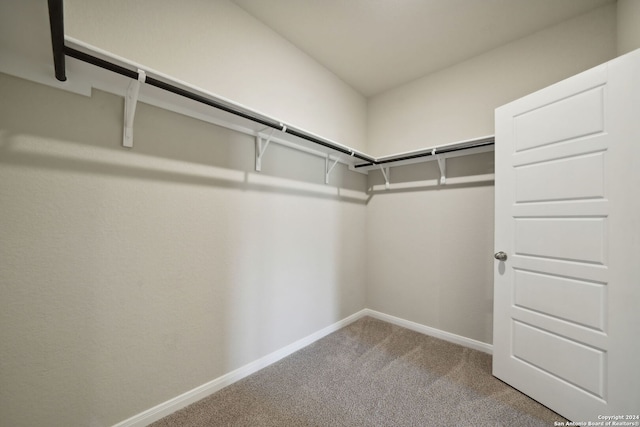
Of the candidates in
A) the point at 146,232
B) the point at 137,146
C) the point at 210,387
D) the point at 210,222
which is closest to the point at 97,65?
the point at 137,146

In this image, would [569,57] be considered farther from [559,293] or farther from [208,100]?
[208,100]

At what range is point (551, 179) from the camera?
4.98ft

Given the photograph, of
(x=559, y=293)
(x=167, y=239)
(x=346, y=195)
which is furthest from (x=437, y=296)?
(x=167, y=239)

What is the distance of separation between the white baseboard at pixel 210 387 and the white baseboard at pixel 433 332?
80 cm

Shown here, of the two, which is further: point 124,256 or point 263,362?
point 263,362

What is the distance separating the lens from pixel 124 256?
50.0 inches

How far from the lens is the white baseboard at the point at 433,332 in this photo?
212cm

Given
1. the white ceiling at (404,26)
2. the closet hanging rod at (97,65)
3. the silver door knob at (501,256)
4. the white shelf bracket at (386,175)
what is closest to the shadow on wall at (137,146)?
the closet hanging rod at (97,65)

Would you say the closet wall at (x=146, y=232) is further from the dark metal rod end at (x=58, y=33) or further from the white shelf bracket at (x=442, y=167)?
the white shelf bracket at (x=442, y=167)

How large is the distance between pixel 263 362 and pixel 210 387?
0.40 metres

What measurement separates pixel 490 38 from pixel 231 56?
2.09 meters

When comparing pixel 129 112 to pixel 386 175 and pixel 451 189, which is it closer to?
pixel 386 175

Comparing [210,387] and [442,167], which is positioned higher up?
[442,167]

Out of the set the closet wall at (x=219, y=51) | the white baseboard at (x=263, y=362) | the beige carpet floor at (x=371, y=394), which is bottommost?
the beige carpet floor at (x=371, y=394)
